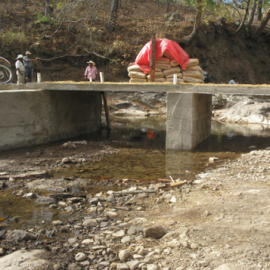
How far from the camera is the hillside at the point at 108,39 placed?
67.3 ft

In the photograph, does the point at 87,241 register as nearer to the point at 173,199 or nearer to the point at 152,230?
the point at 152,230

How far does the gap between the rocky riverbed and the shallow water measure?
0.09 meters

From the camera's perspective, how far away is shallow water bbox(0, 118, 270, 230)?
4812 millimetres

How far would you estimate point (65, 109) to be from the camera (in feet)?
37.1

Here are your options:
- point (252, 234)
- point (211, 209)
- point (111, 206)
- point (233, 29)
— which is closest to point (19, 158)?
point (111, 206)

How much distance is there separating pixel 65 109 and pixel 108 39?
44.6 feet

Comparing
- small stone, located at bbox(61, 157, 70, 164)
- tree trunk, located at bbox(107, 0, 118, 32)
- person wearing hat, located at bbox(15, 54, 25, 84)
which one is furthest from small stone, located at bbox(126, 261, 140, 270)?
tree trunk, located at bbox(107, 0, 118, 32)

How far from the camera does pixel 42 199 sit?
5.26m

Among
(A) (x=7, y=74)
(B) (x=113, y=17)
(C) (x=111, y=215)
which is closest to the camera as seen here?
(C) (x=111, y=215)

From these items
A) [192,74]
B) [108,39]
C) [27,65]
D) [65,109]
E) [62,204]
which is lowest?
[62,204]

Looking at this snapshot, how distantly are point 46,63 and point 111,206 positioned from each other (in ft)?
57.9

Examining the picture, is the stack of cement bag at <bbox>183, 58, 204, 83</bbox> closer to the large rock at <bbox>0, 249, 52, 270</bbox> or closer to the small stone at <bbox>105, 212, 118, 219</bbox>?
the small stone at <bbox>105, 212, 118, 219</bbox>

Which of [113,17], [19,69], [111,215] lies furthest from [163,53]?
[113,17]

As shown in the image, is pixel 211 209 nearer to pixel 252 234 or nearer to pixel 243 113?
pixel 252 234
